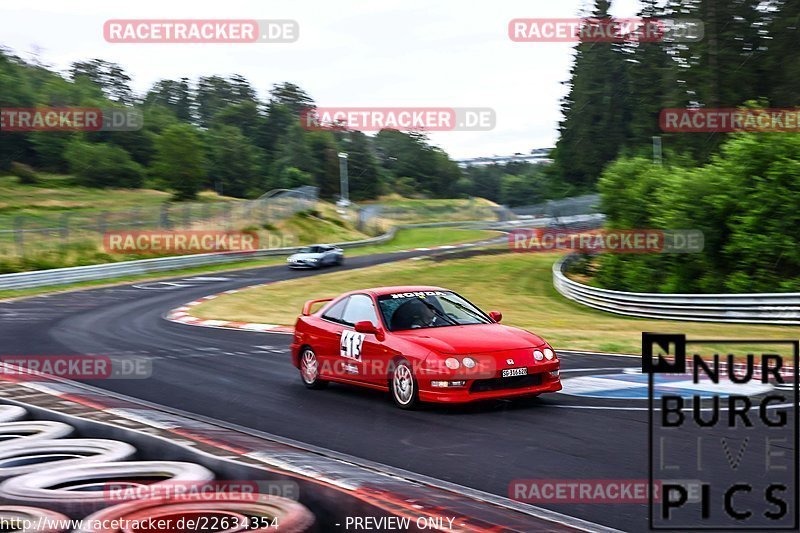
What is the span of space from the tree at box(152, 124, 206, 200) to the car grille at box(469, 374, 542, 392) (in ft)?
228

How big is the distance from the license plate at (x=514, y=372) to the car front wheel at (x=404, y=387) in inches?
35.3

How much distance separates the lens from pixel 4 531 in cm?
430

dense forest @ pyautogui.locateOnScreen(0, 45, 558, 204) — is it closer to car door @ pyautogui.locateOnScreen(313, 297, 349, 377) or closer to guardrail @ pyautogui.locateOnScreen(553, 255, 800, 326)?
guardrail @ pyautogui.locateOnScreen(553, 255, 800, 326)

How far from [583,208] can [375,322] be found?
3992 cm

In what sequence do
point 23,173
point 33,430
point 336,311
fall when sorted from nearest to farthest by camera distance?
point 33,430 < point 336,311 < point 23,173

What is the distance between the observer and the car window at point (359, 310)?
9.88 m

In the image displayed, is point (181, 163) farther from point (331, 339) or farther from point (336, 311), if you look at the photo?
point (331, 339)

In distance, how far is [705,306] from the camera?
21547mm

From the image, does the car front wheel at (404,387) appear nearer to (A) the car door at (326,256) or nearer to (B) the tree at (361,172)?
(A) the car door at (326,256)

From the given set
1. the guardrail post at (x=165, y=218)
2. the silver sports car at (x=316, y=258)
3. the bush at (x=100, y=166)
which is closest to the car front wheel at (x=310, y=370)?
the silver sports car at (x=316, y=258)

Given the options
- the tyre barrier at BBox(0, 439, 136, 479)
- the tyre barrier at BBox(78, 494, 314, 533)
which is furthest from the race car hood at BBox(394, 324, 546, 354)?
the tyre barrier at BBox(78, 494, 314, 533)

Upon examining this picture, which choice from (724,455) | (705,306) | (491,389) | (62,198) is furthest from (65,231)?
(724,455)

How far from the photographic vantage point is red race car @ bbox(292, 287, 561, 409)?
8617mm

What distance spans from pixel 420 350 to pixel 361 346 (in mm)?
1064
